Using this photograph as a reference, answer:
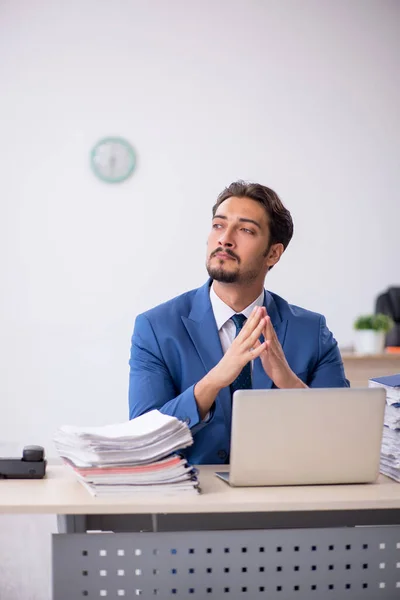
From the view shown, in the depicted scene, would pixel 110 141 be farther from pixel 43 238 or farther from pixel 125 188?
pixel 43 238

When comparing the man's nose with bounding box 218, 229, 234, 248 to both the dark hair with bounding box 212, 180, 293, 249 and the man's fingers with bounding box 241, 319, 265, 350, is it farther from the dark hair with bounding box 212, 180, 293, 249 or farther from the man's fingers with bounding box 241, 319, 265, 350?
the man's fingers with bounding box 241, 319, 265, 350

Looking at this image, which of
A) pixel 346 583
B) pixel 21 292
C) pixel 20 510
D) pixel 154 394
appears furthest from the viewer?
pixel 21 292

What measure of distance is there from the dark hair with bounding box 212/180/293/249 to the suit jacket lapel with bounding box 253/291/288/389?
0.61 ft

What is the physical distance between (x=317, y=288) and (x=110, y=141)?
175 cm

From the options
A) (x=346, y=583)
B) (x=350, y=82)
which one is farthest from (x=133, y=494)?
(x=350, y=82)

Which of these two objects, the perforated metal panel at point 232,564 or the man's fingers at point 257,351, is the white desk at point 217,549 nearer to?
the perforated metal panel at point 232,564

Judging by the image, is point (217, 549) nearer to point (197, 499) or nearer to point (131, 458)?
point (197, 499)

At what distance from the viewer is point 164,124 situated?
219 inches

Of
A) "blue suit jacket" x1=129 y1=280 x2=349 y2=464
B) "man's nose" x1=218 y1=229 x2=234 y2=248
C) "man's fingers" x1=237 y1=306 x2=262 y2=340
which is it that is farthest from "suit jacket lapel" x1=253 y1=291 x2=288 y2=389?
"man's fingers" x1=237 y1=306 x2=262 y2=340

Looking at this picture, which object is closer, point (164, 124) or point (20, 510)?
point (20, 510)

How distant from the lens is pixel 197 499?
5.36ft

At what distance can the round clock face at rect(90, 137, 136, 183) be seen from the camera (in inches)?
215

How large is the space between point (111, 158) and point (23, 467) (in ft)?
12.8

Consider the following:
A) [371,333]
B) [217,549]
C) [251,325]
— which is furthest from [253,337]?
[371,333]
